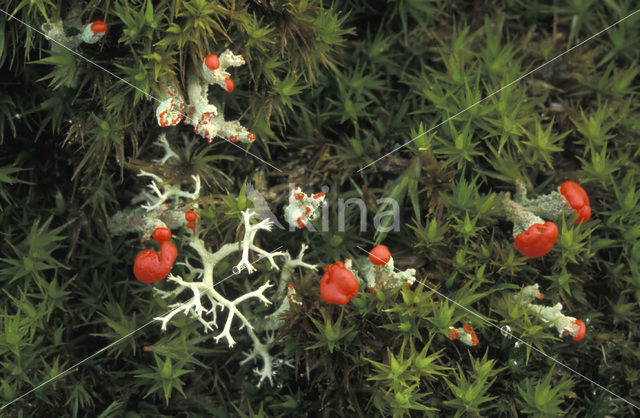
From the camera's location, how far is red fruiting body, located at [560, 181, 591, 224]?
2031mm

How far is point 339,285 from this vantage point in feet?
6.04

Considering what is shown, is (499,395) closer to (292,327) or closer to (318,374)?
(318,374)

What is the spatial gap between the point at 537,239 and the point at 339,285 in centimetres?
74

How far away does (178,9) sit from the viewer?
186cm

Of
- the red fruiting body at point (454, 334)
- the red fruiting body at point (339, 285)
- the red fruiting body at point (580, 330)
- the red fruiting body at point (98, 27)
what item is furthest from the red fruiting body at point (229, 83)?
the red fruiting body at point (580, 330)

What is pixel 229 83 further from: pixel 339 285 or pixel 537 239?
pixel 537 239

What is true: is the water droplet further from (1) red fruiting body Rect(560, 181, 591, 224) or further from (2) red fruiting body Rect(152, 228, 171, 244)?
(2) red fruiting body Rect(152, 228, 171, 244)

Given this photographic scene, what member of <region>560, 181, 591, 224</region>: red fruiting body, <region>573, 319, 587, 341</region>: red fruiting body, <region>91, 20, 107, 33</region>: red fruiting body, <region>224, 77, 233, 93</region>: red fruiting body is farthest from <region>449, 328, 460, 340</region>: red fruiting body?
<region>91, 20, 107, 33</region>: red fruiting body

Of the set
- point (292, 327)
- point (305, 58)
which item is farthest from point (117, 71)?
point (292, 327)

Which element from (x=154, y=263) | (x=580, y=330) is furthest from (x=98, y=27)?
(x=580, y=330)

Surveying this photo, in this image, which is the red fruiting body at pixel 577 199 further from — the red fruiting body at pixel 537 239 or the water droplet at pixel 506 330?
the water droplet at pixel 506 330

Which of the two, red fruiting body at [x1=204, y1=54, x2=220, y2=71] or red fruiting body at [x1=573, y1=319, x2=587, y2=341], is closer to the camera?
red fruiting body at [x1=204, y1=54, x2=220, y2=71]

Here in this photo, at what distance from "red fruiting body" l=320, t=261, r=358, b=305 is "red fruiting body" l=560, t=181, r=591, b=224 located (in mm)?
880

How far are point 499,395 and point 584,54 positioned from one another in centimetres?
155
